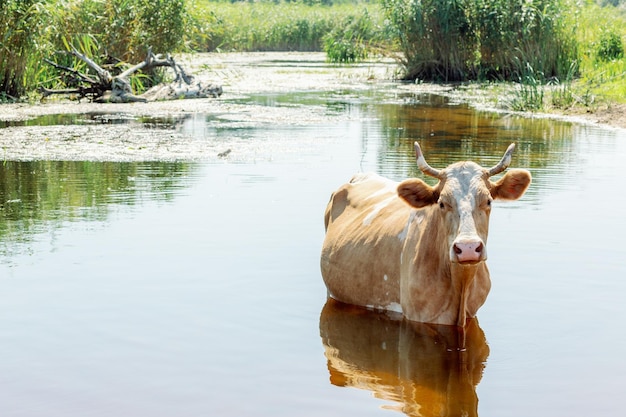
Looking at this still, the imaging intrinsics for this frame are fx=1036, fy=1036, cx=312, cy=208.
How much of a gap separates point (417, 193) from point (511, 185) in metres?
0.59

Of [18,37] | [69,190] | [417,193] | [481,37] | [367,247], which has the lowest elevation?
[69,190]

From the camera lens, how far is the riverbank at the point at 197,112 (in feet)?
49.2

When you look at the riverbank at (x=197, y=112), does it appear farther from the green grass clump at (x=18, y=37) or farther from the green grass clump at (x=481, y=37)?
the green grass clump at (x=481, y=37)

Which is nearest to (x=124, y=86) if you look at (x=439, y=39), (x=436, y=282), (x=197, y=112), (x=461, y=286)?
(x=197, y=112)

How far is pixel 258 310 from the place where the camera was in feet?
23.5

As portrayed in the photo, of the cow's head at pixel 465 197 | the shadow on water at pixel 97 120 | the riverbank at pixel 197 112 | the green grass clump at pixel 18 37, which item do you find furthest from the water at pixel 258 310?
the green grass clump at pixel 18 37

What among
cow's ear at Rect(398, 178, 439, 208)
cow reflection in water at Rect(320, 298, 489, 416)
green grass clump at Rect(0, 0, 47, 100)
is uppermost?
green grass clump at Rect(0, 0, 47, 100)

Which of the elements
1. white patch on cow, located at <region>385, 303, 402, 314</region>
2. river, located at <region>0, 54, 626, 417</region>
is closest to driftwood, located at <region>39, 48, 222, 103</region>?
river, located at <region>0, 54, 626, 417</region>

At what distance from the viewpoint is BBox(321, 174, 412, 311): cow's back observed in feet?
23.0

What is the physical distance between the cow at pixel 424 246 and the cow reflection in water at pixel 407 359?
12cm

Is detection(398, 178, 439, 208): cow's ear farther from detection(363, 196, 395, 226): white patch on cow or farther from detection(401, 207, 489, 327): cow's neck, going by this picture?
detection(363, 196, 395, 226): white patch on cow

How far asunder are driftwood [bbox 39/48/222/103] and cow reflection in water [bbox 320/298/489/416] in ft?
55.8

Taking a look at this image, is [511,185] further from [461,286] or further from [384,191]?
[384,191]

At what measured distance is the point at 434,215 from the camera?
655 cm
